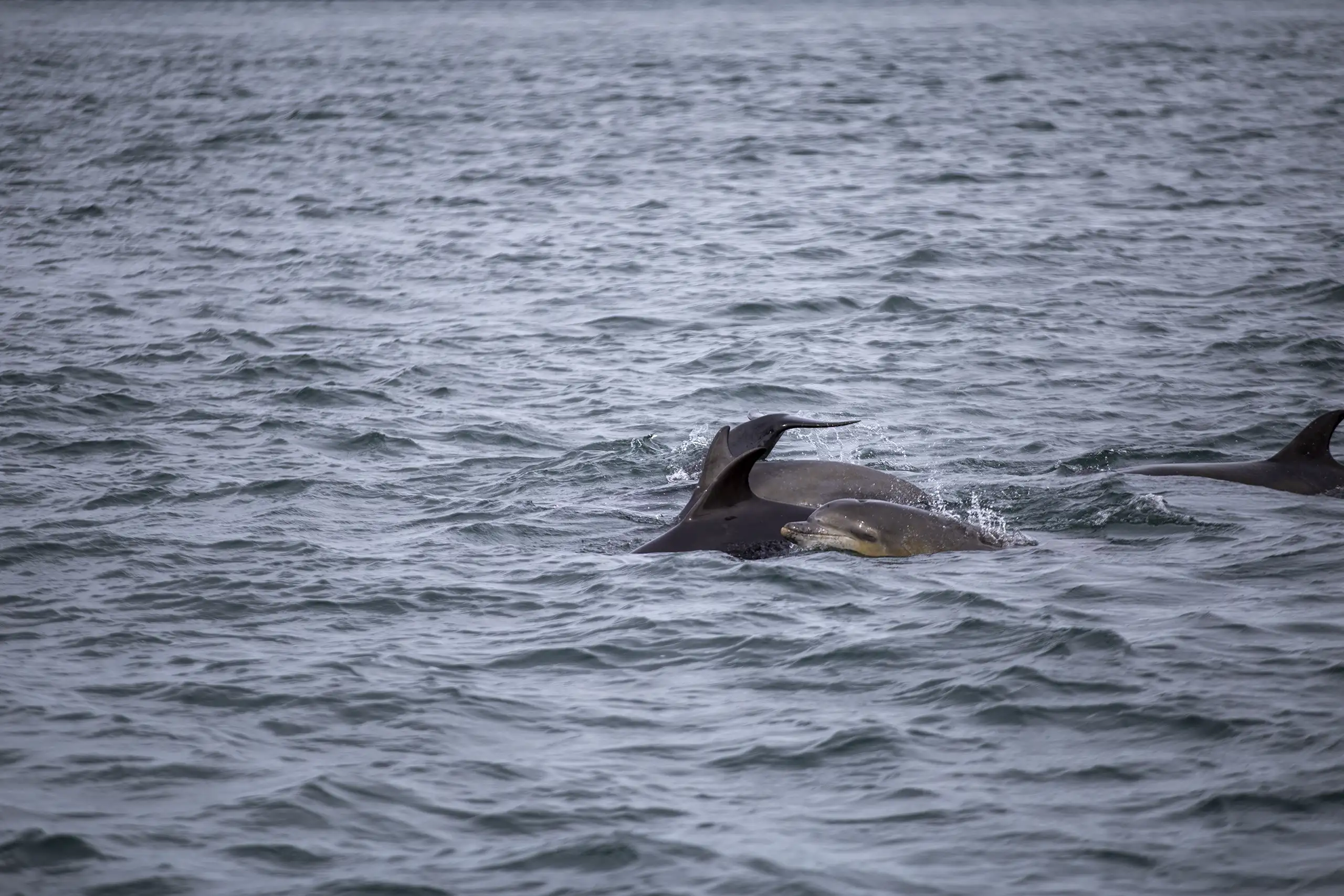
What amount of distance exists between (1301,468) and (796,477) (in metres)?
4.51

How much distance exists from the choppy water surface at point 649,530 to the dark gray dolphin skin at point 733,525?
213 millimetres

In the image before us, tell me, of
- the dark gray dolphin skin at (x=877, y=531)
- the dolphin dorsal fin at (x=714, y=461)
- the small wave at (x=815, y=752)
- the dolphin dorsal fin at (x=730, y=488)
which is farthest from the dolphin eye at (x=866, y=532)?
the small wave at (x=815, y=752)

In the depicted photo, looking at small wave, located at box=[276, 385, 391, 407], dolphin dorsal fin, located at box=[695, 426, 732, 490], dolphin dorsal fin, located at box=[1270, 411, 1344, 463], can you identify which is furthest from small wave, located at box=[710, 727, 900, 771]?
small wave, located at box=[276, 385, 391, 407]

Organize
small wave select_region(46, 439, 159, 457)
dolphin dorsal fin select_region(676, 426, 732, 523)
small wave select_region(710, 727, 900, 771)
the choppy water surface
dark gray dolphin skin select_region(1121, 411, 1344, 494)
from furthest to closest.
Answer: small wave select_region(46, 439, 159, 457) → dark gray dolphin skin select_region(1121, 411, 1344, 494) → dolphin dorsal fin select_region(676, 426, 732, 523) → small wave select_region(710, 727, 900, 771) → the choppy water surface

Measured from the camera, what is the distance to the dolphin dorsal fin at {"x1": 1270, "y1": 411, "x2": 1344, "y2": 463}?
13492 mm

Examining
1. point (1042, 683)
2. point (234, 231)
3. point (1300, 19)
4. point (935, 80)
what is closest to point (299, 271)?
point (234, 231)

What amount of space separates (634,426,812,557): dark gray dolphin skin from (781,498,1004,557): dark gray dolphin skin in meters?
0.18

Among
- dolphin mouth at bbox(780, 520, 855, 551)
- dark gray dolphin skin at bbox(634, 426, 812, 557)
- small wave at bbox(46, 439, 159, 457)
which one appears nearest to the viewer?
dolphin mouth at bbox(780, 520, 855, 551)

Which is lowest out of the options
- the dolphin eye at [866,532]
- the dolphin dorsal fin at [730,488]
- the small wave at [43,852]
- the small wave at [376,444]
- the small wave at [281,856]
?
the small wave at [281,856]

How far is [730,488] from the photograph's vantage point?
12297 mm

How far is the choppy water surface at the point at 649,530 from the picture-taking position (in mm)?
8141

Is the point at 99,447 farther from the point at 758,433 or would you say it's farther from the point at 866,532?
the point at 866,532

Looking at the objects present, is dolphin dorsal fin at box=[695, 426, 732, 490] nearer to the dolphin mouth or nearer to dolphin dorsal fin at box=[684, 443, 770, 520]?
dolphin dorsal fin at box=[684, 443, 770, 520]

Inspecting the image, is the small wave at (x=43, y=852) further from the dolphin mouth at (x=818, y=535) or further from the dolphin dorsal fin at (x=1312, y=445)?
the dolphin dorsal fin at (x=1312, y=445)
